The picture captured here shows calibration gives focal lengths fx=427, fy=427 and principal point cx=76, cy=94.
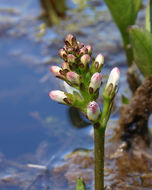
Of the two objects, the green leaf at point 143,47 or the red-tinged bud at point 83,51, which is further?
the green leaf at point 143,47

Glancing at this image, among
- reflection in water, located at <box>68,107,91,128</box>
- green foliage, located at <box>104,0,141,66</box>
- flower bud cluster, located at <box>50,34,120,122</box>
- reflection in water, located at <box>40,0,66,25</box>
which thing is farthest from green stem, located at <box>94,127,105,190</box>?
reflection in water, located at <box>40,0,66,25</box>

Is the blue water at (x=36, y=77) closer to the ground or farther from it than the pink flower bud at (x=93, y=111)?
farther from it

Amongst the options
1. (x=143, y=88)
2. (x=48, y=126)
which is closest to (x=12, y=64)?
(x=48, y=126)

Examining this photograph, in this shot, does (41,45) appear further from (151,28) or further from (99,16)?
(151,28)

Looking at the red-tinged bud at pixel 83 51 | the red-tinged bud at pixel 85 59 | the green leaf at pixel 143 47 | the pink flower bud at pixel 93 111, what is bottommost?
the pink flower bud at pixel 93 111

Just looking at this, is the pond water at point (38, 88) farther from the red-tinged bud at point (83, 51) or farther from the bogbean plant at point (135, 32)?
the red-tinged bud at point (83, 51)

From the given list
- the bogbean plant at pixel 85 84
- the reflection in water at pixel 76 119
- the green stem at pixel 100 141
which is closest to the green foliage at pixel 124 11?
the reflection in water at pixel 76 119

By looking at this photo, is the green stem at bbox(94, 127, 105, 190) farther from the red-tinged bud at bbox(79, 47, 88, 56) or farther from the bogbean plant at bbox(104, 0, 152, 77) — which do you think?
the bogbean plant at bbox(104, 0, 152, 77)
